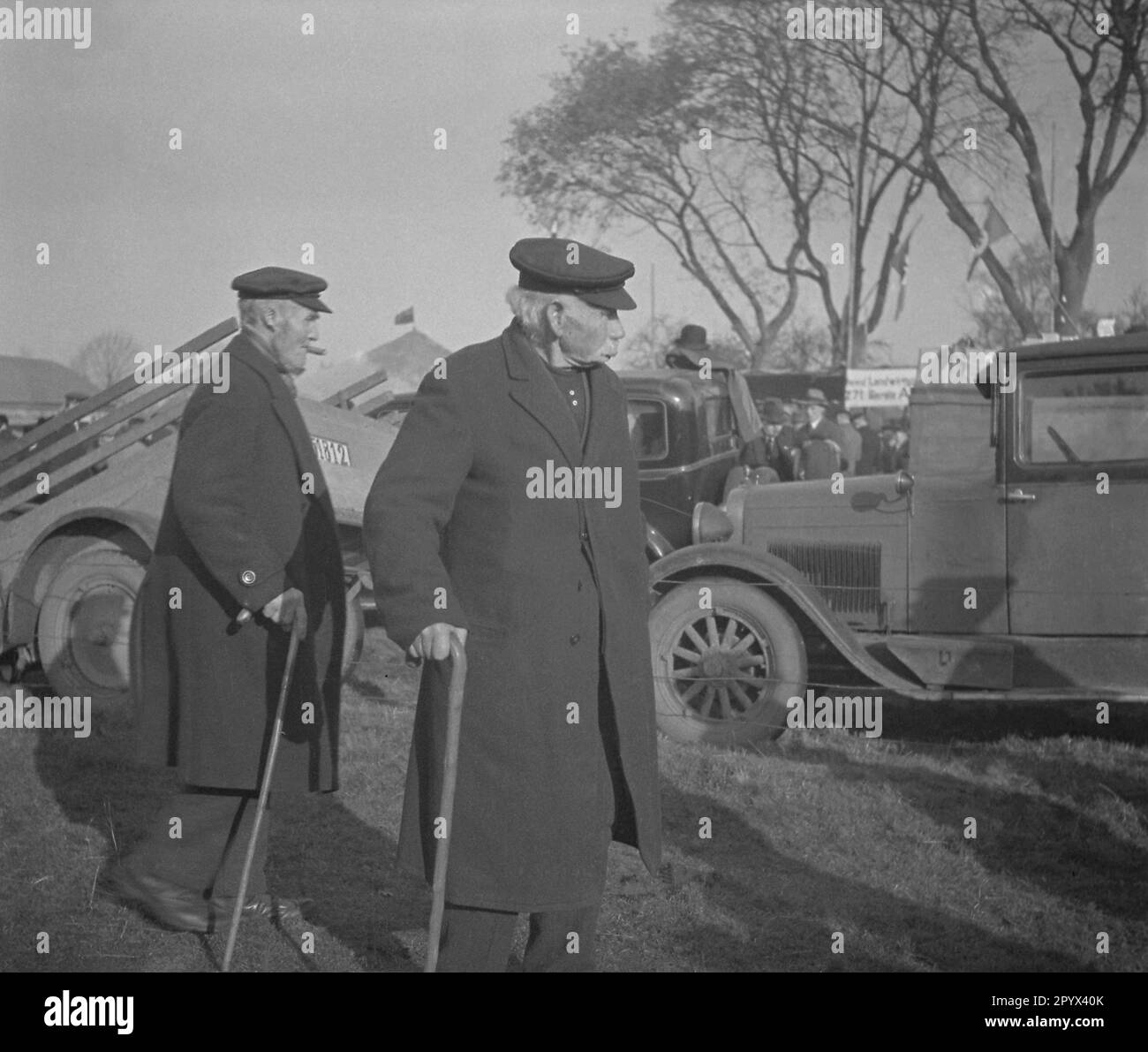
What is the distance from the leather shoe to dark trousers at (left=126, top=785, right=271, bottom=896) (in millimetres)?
22

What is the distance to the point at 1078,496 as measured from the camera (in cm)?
695

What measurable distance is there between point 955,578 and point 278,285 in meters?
4.04

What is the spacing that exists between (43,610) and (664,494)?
3.72 m

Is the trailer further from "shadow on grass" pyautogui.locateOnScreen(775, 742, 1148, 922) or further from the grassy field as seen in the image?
"shadow on grass" pyautogui.locateOnScreen(775, 742, 1148, 922)

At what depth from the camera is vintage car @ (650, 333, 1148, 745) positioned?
6.88m

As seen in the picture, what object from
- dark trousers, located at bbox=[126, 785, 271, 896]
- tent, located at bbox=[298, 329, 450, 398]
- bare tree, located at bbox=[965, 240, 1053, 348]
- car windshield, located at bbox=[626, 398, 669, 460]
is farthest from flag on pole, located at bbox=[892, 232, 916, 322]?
dark trousers, located at bbox=[126, 785, 271, 896]

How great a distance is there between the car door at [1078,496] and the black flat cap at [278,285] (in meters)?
3.82

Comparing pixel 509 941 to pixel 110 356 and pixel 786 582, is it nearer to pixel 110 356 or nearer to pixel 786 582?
pixel 786 582

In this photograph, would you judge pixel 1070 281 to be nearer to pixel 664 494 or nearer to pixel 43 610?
pixel 664 494

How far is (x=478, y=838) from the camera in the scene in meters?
3.34

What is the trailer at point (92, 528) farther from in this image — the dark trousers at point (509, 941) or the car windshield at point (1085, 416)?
the dark trousers at point (509, 941)

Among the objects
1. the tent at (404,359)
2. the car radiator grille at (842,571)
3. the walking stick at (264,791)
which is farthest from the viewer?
the tent at (404,359)

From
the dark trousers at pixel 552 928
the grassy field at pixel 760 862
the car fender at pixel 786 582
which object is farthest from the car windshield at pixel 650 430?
the dark trousers at pixel 552 928

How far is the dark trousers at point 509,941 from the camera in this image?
3.37 metres
